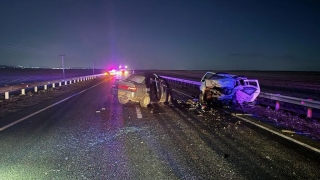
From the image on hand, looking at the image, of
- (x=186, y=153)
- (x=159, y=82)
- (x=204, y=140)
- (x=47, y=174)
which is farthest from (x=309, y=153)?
(x=159, y=82)

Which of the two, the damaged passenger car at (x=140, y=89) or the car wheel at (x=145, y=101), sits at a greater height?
the damaged passenger car at (x=140, y=89)

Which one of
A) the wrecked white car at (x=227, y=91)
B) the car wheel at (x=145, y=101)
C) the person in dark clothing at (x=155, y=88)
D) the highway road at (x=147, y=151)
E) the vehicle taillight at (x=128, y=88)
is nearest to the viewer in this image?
the highway road at (x=147, y=151)

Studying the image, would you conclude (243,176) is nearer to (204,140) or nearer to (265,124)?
(204,140)

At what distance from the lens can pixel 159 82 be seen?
44.8 feet

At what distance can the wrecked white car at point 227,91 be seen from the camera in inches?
526

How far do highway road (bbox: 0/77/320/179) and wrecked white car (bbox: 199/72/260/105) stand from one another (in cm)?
458

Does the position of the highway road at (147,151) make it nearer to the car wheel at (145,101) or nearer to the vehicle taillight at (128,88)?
the vehicle taillight at (128,88)

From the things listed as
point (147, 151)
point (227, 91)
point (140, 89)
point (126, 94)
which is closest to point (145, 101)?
point (140, 89)

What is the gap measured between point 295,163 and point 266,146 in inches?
46.6

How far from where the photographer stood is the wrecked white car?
13.4 m

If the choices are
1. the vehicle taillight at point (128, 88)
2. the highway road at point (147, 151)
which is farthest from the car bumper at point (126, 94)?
the highway road at point (147, 151)

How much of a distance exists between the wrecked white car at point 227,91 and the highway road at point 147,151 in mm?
4575

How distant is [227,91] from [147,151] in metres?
8.75

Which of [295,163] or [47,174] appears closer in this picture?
[47,174]
